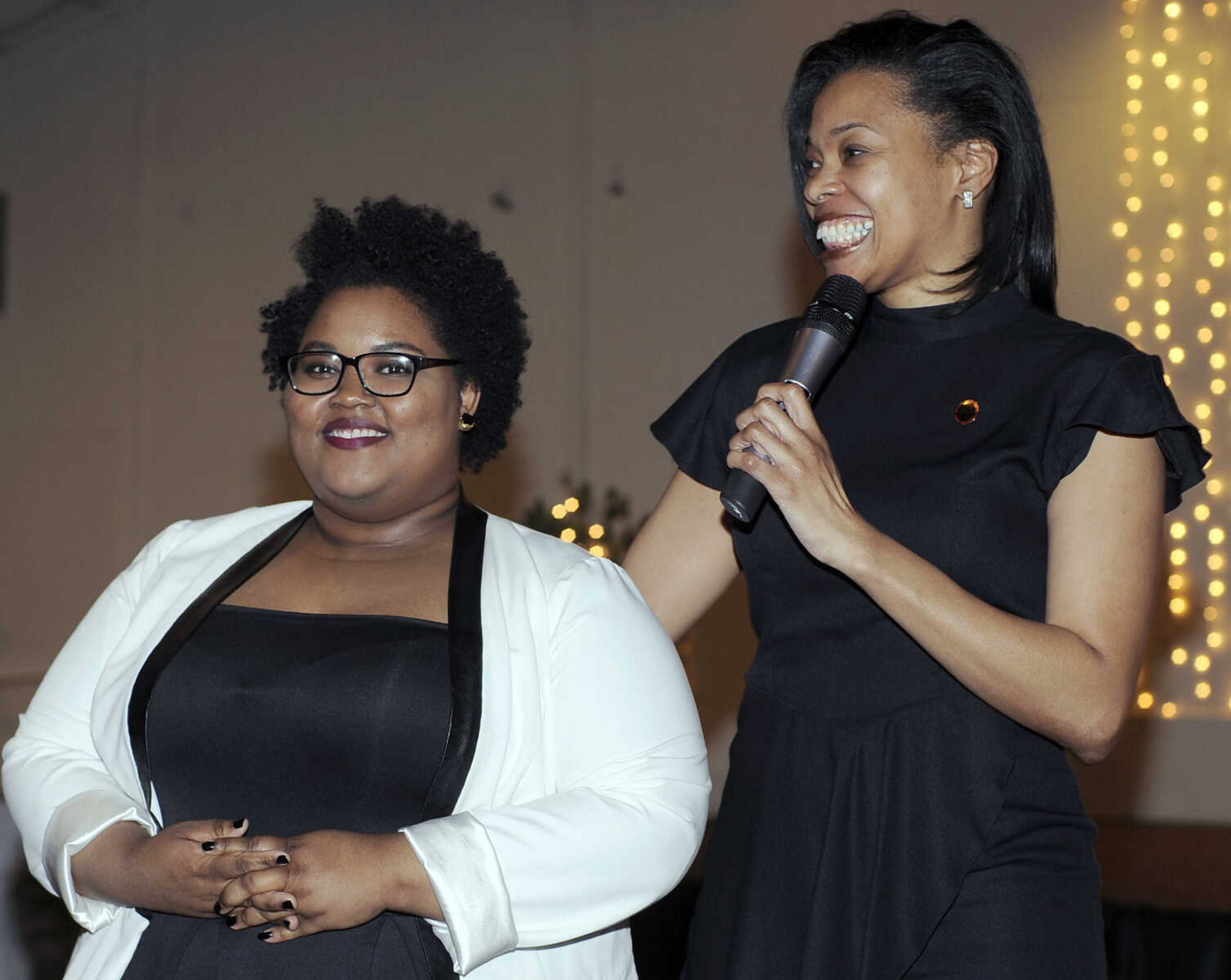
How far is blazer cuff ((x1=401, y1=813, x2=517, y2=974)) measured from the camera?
150 centimetres

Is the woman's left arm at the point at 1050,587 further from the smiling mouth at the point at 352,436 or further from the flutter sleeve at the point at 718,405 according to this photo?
the smiling mouth at the point at 352,436

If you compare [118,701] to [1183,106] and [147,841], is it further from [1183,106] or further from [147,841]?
[1183,106]

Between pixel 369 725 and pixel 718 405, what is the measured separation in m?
0.65

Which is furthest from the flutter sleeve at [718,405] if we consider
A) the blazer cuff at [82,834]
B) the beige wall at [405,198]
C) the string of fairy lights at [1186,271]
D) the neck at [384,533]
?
the beige wall at [405,198]

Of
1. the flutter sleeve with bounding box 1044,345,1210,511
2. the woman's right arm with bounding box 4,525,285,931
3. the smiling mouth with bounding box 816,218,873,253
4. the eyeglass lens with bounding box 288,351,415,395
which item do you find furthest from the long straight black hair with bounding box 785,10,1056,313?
the woman's right arm with bounding box 4,525,285,931

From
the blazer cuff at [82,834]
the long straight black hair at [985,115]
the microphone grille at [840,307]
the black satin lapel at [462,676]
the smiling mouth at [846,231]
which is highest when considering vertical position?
the long straight black hair at [985,115]

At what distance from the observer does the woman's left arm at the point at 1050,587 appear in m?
1.55

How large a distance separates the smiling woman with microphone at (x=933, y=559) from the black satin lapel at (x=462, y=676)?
329mm

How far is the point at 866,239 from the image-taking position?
176 centimetres

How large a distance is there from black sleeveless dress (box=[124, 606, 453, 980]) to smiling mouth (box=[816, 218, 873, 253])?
665 millimetres

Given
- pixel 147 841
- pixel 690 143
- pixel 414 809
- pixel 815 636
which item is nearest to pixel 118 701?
pixel 147 841

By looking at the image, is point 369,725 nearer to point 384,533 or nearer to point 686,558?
point 384,533

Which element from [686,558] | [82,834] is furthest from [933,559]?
[82,834]

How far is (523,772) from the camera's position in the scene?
5.38 feet
